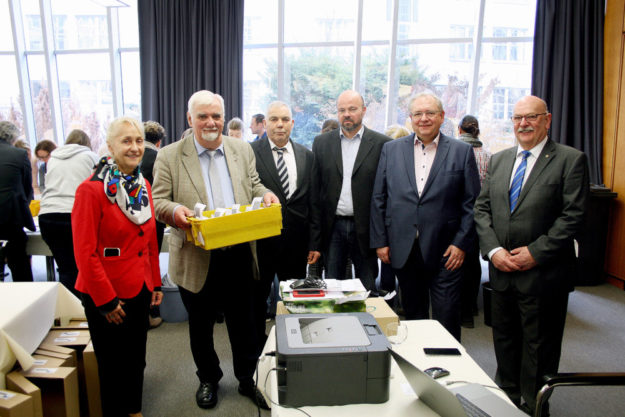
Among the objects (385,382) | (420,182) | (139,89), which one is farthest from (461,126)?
(139,89)

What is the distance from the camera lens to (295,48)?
6.15 meters

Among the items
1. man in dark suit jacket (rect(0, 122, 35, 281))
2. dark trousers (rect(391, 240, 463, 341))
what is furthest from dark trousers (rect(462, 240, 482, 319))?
man in dark suit jacket (rect(0, 122, 35, 281))

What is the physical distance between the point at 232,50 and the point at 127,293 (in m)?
5.00

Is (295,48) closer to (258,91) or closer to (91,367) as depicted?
(258,91)

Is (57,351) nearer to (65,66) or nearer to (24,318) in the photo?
(24,318)

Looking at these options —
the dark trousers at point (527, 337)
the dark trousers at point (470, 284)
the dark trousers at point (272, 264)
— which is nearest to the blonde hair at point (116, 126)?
the dark trousers at point (272, 264)

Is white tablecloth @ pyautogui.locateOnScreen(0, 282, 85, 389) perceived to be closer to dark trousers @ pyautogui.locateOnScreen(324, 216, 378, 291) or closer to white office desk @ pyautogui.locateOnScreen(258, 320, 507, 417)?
white office desk @ pyautogui.locateOnScreen(258, 320, 507, 417)

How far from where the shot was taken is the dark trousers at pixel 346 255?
8.31 ft

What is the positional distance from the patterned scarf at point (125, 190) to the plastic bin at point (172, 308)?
1566mm

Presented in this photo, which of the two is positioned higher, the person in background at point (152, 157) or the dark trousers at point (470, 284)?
the person in background at point (152, 157)

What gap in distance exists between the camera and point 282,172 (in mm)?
2504

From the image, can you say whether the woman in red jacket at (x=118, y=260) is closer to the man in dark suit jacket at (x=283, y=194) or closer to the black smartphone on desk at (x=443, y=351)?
the man in dark suit jacket at (x=283, y=194)

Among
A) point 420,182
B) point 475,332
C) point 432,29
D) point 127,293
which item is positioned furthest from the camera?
point 432,29

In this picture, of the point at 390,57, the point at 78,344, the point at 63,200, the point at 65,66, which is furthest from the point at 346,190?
the point at 65,66
